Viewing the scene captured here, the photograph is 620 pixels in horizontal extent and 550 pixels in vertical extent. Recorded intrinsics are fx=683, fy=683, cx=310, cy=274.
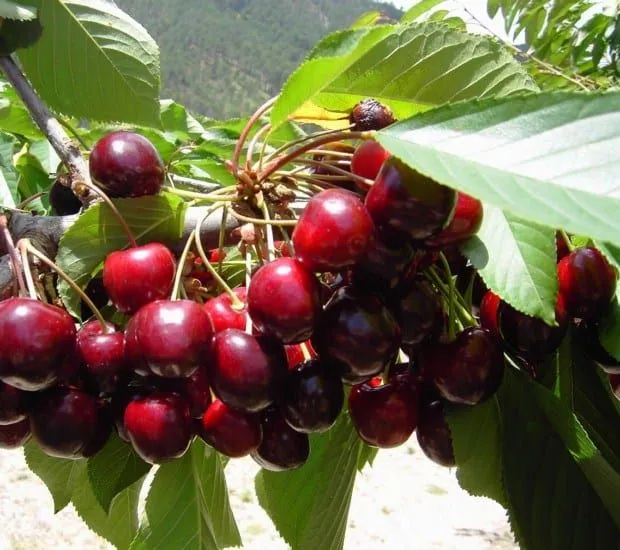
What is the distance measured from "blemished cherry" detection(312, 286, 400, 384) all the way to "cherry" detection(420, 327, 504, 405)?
0.06 meters

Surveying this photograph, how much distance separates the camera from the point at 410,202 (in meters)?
0.53

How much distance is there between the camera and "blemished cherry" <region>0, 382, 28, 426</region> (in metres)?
0.67

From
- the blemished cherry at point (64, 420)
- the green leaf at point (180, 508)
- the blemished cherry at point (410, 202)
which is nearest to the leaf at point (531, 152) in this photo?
the blemished cherry at point (410, 202)

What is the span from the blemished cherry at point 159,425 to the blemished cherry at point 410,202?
0.88 feet

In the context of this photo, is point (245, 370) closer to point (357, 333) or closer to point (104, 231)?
point (357, 333)

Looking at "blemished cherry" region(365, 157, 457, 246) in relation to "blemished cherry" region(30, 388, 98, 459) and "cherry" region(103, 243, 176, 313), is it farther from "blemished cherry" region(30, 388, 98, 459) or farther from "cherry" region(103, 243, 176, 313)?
"blemished cherry" region(30, 388, 98, 459)

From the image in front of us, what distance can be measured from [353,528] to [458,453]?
440 cm

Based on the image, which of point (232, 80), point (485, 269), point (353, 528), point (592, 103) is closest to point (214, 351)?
point (485, 269)

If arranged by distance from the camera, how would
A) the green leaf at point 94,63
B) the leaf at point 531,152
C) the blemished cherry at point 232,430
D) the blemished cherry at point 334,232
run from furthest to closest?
the green leaf at point 94,63 < the blemished cherry at point 232,430 < the blemished cherry at point 334,232 < the leaf at point 531,152

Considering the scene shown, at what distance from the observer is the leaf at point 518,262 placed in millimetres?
581

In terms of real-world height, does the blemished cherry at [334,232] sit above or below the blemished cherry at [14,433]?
above

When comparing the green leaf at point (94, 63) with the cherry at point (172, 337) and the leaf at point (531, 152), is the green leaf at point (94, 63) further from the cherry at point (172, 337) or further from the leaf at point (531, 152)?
the leaf at point (531, 152)

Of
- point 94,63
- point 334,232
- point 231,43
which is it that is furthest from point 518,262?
point 231,43

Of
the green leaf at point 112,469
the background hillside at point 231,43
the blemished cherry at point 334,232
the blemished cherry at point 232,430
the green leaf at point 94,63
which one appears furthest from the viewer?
the background hillside at point 231,43
